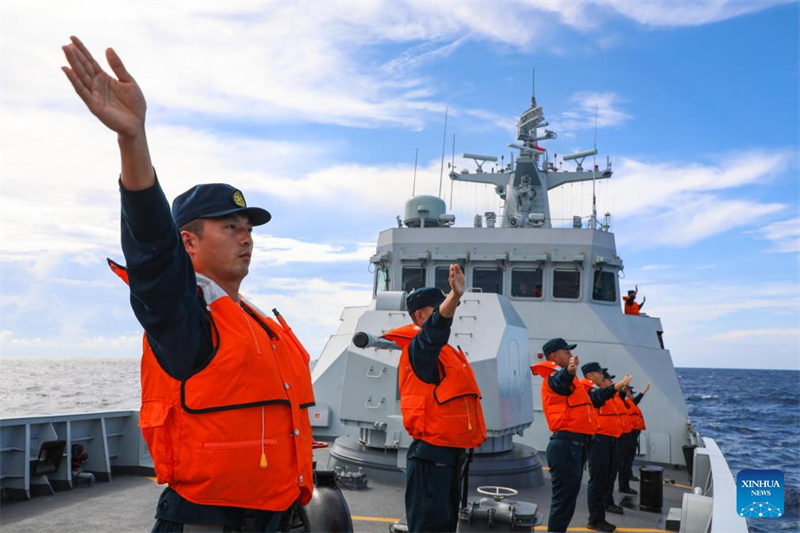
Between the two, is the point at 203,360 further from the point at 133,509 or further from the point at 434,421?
the point at 133,509

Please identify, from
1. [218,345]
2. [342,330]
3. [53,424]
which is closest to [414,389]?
[218,345]

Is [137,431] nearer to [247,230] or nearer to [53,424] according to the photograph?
[53,424]

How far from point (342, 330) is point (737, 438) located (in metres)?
21.9

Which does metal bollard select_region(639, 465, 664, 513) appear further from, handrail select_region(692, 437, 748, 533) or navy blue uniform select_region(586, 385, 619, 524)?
handrail select_region(692, 437, 748, 533)

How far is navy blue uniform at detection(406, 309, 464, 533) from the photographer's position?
3.92m

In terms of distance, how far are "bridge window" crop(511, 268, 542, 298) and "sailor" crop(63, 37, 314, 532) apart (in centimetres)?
970

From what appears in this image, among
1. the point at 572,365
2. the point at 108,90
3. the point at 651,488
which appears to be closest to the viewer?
the point at 108,90

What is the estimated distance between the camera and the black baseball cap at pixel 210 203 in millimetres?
1926

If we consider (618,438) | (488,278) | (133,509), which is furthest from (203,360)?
(488,278)

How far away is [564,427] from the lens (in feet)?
18.1

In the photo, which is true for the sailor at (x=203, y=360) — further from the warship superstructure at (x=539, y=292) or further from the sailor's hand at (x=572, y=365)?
the warship superstructure at (x=539, y=292)

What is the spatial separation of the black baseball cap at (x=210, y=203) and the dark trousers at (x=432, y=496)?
2618 millimetres

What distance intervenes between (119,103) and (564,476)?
4.78 meters

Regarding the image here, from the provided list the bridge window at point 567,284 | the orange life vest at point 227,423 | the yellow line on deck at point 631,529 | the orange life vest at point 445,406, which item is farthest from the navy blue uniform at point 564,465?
the bridge window at point 567,284
